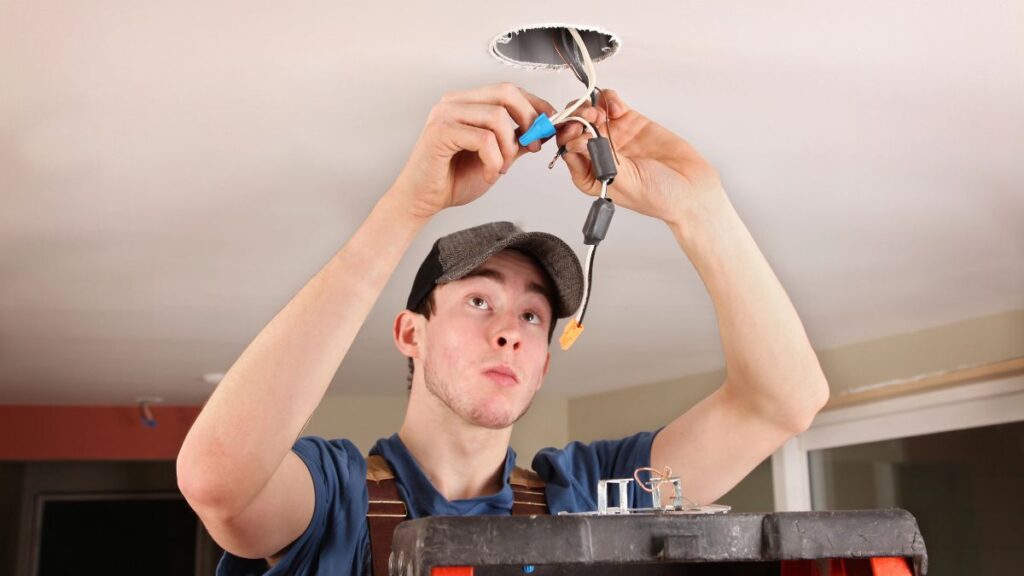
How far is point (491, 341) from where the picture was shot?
1.40 meters

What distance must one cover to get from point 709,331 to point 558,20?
2350mm

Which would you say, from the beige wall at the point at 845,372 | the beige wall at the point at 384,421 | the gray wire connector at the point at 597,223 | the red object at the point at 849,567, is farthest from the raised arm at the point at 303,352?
the beige wall at the point at 384,421

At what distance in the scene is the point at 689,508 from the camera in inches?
38.9

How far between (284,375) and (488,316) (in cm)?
37

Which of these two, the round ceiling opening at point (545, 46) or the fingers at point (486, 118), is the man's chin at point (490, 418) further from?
the round ceiling opening at point (545, 46)

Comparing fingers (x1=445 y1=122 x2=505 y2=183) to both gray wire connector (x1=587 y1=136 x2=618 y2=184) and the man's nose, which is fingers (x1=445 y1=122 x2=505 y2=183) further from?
the man's nose

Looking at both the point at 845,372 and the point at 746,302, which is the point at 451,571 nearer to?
the point at 746,302

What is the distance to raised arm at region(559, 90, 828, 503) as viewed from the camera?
4.63 ft

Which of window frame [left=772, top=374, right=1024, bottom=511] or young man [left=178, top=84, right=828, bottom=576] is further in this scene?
window frame [left=772, top=374, right=1024, bottom=511]

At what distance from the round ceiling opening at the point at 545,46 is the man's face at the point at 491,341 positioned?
0.31m

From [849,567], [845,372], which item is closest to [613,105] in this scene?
[849,567]

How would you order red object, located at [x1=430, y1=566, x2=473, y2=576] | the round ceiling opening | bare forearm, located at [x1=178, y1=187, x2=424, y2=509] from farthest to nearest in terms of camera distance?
the round ceiling opening, bare forearm, located at [x1=178, y1=187, x2=424, y2=509], red object, located at [x1=430, y1=566, x2=473, y2=576]

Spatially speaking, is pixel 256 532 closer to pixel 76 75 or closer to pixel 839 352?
pixel 76 75

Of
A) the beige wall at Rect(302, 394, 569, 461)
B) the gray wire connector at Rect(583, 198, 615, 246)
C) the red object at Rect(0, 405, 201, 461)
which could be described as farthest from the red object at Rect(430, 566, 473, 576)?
the red object at Rect(0, 405, 201, 461)
